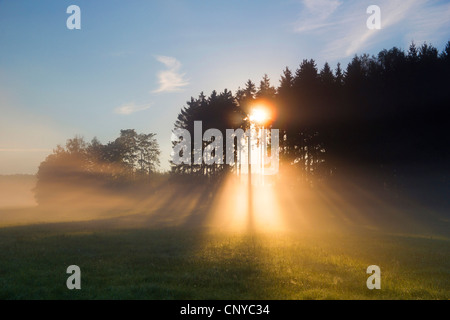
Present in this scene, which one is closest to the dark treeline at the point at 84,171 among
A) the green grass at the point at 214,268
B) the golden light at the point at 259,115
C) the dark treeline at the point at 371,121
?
the golden light at the point at 259,115

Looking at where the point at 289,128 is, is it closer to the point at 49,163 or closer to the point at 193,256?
the point at 193,256

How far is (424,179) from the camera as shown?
55906 millimetres

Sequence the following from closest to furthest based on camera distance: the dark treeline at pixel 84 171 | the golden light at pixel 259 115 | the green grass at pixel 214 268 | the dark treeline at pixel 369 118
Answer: the green grass at pixel 214 268 → the dark treeline at pixel 369 118 → the golden light at pixel 259 115 → the dark treeline at pixel 84 171

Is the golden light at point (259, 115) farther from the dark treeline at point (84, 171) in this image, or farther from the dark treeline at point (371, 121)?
the dark treeline at point (84, 171)

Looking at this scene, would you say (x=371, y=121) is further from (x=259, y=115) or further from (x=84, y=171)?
(x=84, y=171)

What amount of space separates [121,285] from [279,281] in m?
5.20

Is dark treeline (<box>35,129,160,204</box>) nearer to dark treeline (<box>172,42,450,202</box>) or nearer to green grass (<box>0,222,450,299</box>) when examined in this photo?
dark treeline (<box>172,42,450,202</box>)

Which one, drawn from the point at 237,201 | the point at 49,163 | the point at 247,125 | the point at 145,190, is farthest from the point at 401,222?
the point at 49,163

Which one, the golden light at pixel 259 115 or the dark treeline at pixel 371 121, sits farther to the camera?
the golden light at pixel 259 115

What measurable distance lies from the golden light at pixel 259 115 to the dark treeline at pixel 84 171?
37837 mm

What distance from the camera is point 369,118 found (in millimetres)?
55531

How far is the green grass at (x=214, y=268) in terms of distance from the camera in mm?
12609

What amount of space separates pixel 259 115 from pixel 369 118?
21.5m
